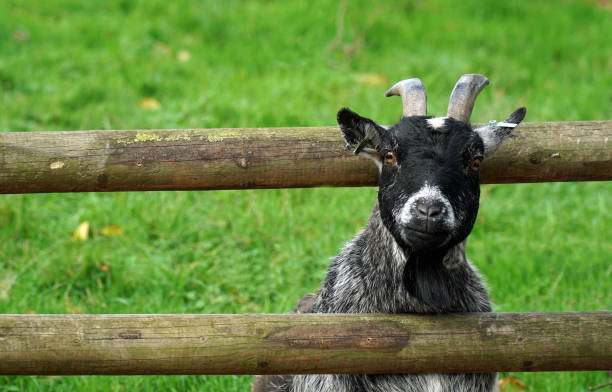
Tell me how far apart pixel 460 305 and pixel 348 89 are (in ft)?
13.8

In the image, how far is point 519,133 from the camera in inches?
119

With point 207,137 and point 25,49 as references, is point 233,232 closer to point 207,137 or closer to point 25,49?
point 207,137

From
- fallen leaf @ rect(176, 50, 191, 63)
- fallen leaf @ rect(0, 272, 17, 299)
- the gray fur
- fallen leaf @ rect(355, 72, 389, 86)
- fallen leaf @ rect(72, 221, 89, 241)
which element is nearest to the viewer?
the gray fur

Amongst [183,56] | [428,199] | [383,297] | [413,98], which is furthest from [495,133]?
[183,56]

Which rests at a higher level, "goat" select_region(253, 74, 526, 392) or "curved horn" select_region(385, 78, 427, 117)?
"curved horn" select_region(385, 78, 427, 117)

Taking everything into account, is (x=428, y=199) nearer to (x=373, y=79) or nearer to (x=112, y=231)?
(x=112, y=231)

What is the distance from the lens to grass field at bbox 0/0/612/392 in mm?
4609

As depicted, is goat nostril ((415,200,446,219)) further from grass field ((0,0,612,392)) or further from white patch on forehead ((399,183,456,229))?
grass field ((0,0,612,392))

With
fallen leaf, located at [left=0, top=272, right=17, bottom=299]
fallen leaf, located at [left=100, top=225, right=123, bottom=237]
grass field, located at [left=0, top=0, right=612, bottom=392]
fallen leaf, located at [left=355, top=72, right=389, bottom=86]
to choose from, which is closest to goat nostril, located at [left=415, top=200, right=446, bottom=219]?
grass field, located at [left=0, top=0, right=612, bottom=392]

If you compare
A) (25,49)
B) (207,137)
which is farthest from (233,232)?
(25,49)

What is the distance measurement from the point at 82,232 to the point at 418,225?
10.4 ft

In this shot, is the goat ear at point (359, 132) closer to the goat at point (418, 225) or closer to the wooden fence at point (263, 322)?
the goat at point (418, 225)

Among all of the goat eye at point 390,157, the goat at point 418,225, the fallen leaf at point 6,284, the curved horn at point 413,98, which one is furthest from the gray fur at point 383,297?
the fallen leaf at point 6,284

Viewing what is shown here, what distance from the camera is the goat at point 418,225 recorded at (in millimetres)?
2588
